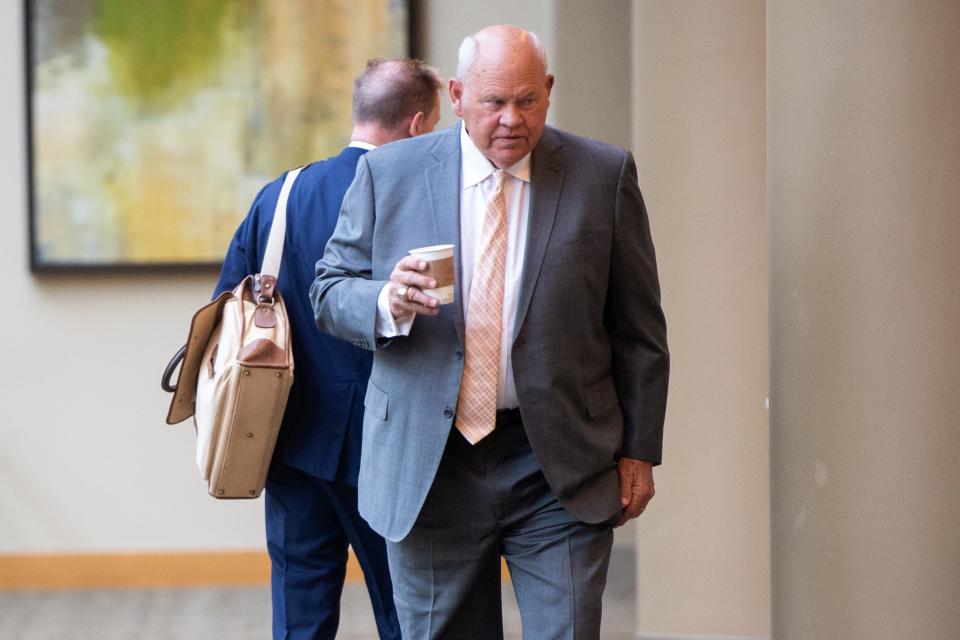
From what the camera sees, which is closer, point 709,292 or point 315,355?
point 315,355

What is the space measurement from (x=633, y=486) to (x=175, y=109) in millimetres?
4259

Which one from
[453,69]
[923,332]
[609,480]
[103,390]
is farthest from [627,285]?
[103,390]

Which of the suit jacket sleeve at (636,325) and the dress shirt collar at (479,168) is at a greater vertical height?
the dress shirt collar at (479,168)

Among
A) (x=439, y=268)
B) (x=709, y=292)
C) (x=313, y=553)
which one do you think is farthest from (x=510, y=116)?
(x=709, y=292)

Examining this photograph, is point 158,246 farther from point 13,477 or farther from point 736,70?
point 736,70

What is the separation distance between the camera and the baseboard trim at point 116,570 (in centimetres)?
690

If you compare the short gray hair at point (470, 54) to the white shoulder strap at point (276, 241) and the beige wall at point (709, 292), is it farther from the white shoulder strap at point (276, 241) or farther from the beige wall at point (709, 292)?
the beige wall at point (709, 292)

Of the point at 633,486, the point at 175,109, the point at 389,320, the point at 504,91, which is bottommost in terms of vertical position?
the point at 633,486

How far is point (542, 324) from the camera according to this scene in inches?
120

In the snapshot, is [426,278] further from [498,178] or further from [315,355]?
[315,355]

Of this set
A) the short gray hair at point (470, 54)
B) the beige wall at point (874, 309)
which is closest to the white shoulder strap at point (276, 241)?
the short gray hair at point (470, 54)

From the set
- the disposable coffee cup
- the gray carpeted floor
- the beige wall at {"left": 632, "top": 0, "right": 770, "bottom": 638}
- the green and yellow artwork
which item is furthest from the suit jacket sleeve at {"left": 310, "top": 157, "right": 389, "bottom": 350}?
the green and yellow artwork

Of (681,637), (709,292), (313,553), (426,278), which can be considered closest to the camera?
(426,278)

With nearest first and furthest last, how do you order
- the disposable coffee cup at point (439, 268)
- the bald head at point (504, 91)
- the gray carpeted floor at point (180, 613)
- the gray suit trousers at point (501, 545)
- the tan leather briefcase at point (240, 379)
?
the disposable coffee cup at point (439, 268) < the bald head at point (504, 91) < the gray suit trousers at point (501, 545) < the tan leather briefcase at point (240, 379) < the gray carpeted floor at point (180, 613)
